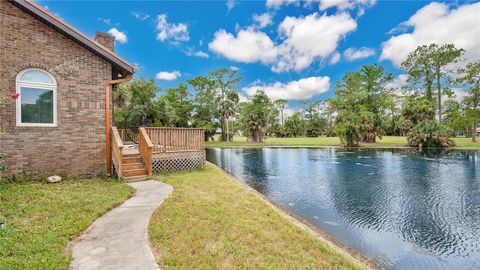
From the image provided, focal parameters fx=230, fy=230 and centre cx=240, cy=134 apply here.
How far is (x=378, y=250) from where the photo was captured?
4.97 meters

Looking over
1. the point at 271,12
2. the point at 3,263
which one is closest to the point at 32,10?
the point at 3,263

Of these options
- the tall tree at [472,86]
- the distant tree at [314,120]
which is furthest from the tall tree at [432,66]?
the distant tree at [314,120]

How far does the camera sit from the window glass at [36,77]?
738 centimetres

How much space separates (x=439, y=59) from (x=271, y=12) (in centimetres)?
3010

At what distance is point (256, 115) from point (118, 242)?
41.1 meters

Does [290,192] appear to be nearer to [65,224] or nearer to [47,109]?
[65,224]

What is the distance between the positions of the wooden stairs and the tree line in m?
14.9

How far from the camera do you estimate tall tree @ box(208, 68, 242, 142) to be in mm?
47031

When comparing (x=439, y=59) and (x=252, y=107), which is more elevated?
(x=439, y=59)

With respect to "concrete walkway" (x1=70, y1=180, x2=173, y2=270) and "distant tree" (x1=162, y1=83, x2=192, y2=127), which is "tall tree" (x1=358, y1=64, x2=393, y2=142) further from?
"concrete walkway" (x1=70, y1=180, x2=173, y2=270)

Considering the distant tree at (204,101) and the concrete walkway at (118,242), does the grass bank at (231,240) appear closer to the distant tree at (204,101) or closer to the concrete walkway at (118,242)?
the concrete walkway at (118,242)

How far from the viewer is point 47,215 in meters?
4.75

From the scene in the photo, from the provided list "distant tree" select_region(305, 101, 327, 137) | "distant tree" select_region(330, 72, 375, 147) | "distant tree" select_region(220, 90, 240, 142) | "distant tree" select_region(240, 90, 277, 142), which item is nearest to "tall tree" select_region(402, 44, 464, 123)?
"distant tree" select_region(330, 72, 375, 147)

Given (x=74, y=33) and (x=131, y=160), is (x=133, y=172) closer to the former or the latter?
(x=131, y=160)
